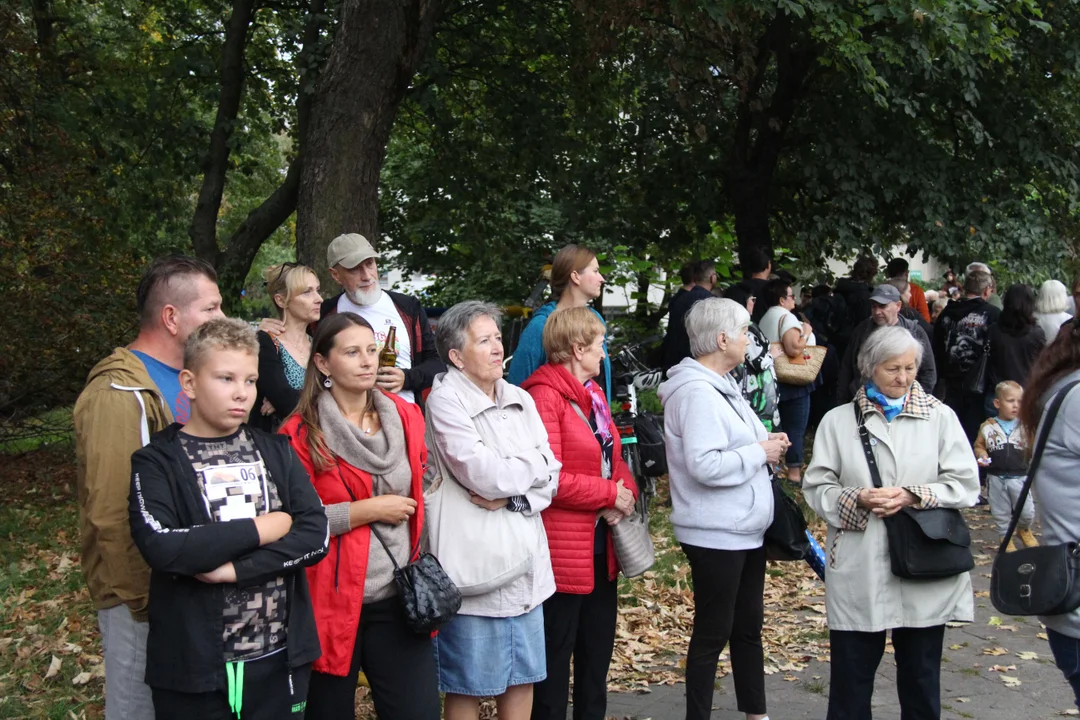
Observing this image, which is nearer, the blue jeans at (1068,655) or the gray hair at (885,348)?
the blue jeans at (1068,655)

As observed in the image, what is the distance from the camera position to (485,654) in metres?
4.22

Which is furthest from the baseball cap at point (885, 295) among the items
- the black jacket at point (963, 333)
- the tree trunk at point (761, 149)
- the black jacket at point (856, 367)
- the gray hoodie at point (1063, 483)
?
the gray hoodie at point (1063, 483)

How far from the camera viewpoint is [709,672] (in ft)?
16.0

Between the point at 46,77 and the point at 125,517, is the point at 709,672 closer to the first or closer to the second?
the point at 125,517

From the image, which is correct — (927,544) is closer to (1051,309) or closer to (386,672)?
(386,672)

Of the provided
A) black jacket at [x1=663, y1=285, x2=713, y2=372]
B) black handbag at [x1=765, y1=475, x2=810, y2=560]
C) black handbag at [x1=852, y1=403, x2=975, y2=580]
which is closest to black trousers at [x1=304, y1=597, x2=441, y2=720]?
black handbag at [x1=765, y1=475, x2=810, y2=560]

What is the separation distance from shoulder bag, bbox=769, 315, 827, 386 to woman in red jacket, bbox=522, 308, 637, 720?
5.22 meters

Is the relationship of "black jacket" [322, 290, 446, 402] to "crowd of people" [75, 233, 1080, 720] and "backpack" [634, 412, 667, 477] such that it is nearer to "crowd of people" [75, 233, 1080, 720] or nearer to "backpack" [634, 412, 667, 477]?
"crowd of people" [75, 233, 1080, 720]

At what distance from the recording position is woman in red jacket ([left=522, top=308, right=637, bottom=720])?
15.1ft

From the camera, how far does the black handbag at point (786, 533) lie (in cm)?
479

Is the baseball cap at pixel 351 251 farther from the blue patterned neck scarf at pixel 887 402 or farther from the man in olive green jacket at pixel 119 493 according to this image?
the blue patterned neck scarf at pixel 887 402

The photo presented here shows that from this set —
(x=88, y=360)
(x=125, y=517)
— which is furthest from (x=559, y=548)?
(x=88, y=360)

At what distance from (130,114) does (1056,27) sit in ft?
37.2

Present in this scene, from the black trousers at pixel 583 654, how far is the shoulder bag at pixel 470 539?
58cm
